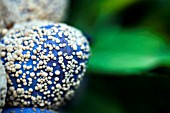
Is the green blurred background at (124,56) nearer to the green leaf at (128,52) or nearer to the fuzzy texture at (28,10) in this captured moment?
the green leaf at (128,52)

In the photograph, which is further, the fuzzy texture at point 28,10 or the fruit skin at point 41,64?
the fuzzy texture at point 28,10

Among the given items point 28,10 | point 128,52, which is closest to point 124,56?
point 128,52

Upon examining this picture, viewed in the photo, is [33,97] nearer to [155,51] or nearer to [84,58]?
[84,58]

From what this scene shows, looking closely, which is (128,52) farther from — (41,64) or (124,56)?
(41,64)

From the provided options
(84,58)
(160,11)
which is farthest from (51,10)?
(160,11)

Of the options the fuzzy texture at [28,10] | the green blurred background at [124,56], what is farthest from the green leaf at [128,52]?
the fuzzy texture at [28,10]

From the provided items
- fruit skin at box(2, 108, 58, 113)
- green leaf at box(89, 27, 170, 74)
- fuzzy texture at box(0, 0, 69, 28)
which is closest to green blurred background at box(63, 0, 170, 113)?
green leaf at box(89, 27, 170, 74)
